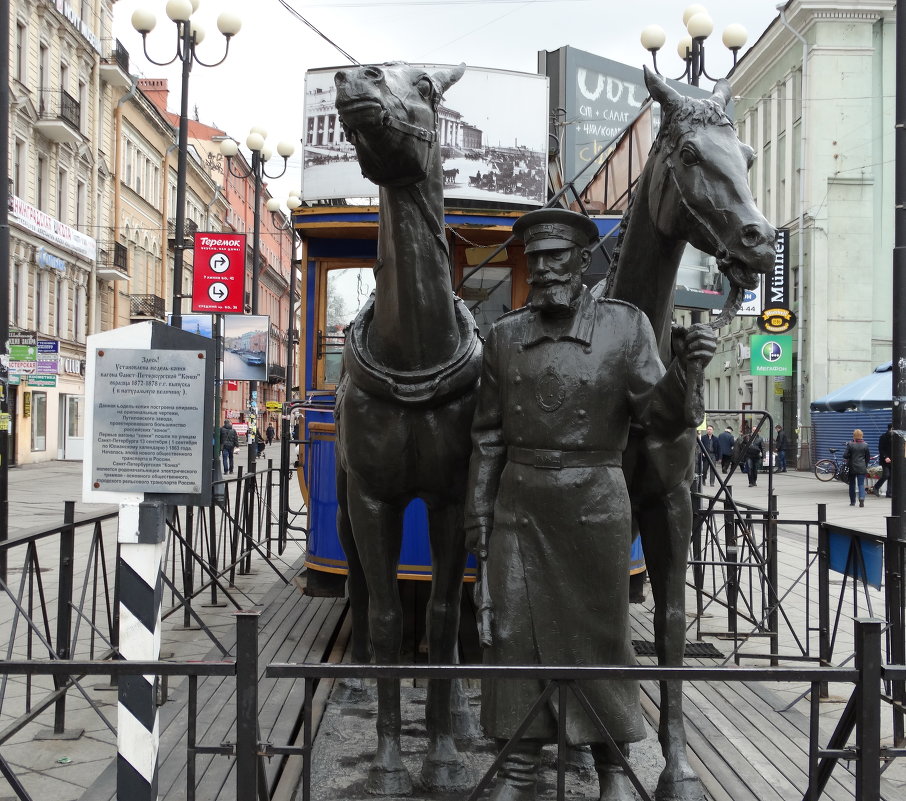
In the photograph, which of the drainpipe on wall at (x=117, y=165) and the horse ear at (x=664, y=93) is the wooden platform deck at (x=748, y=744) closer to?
the horse ear at (x=664, y=93)

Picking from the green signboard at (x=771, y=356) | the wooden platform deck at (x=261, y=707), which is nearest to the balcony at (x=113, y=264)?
the green signboard at (x=771, y=356)

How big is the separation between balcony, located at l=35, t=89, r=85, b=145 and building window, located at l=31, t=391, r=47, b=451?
28.1ft

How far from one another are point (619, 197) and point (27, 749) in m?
5.35

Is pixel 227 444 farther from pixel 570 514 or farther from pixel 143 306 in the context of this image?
pixel 570 514

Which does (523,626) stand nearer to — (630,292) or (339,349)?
(630,292)

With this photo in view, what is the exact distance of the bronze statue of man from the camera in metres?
3.55

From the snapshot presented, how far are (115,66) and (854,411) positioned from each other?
28369 millimetres

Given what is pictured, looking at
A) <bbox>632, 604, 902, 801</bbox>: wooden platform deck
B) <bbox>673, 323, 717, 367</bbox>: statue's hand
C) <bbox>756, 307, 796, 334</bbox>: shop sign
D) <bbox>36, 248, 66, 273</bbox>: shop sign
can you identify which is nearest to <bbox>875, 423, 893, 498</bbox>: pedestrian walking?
<bbox>756, 307, 796, 334</bbox>: shop sign

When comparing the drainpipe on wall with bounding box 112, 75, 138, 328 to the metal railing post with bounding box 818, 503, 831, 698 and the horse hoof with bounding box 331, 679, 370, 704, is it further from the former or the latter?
the metal railing post with bounding box 818, 503, 831, 698

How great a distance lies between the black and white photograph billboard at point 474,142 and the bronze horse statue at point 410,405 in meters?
2.18

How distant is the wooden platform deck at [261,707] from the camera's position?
162 inches

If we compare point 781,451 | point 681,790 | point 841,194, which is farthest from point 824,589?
point 841,194

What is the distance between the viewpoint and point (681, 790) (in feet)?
12.4

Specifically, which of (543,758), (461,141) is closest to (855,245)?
(461,141)
